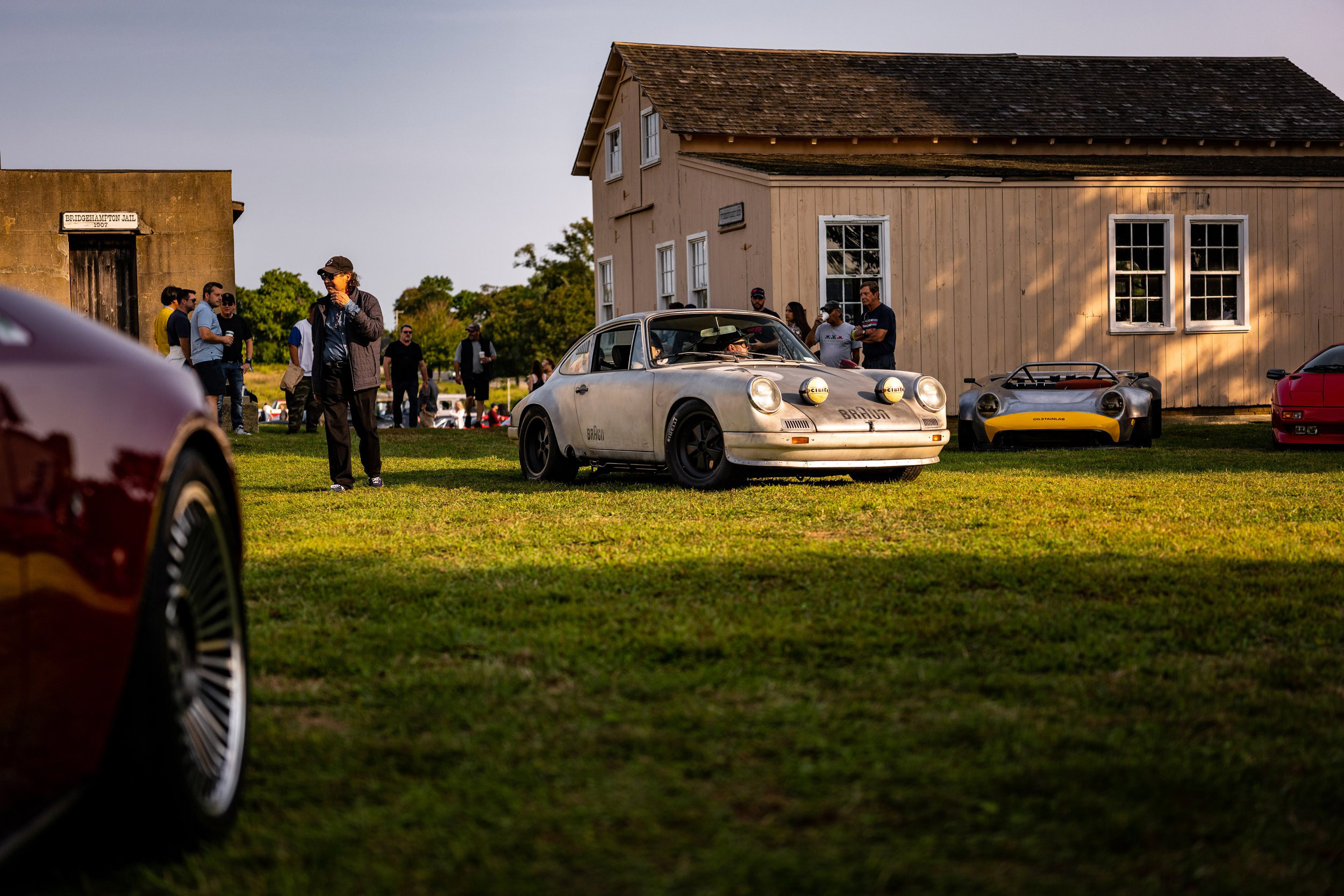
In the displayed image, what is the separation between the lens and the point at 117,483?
2332mm

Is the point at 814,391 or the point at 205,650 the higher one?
the point at 814,391

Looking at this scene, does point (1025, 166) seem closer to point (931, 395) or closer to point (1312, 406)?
point (1312, 406)

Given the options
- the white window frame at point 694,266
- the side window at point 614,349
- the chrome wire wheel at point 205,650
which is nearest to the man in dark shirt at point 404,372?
the white window frame at point 694,266

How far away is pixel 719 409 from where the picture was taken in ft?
33.1

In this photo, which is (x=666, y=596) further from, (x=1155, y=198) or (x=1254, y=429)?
(x=1155, y=198)

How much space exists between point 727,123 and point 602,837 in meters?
21.7

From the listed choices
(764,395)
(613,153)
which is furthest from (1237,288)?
(764,395)

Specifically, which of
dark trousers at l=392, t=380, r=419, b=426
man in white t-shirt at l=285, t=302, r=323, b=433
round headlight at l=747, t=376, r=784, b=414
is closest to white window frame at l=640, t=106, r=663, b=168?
dark trousers at l=392, t=380, r=419, b=426

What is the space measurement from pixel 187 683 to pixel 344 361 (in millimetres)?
8178

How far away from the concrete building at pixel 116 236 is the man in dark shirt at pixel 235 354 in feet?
25.8

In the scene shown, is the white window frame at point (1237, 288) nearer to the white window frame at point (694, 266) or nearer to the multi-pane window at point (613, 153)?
the white window frame at point (694, 266)

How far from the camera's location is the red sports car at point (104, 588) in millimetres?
2094

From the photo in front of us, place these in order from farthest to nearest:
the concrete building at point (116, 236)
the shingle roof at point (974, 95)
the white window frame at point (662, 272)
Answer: the concrete building at point (116, 236), the white window frame at point (662, 272), the shingle roof at point (974, 95)

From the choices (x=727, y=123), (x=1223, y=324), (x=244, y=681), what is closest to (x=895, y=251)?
(x=727, y=123)
